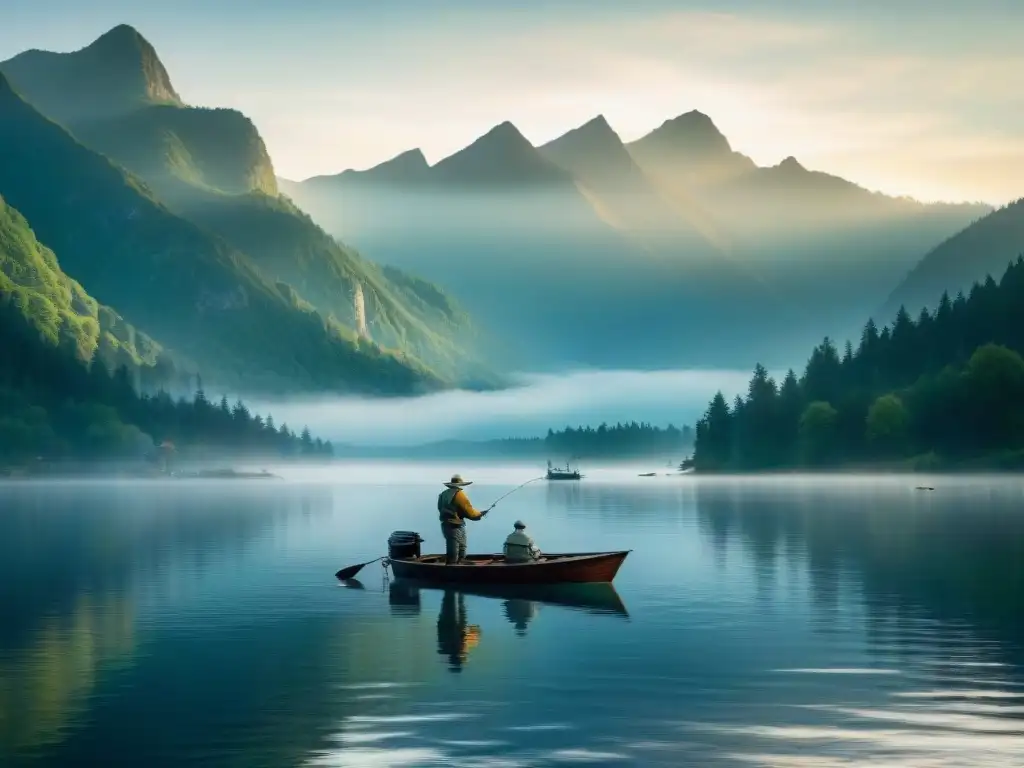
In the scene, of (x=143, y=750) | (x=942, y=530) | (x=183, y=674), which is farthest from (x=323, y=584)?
(x=942, y=530)

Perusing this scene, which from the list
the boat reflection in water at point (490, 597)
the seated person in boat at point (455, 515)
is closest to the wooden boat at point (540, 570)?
the boat reflection in water at point (490, 597)

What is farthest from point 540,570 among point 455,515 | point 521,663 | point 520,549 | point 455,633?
point 521,663

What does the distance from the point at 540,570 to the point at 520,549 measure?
1.98 m

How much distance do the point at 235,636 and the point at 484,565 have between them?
1887 cm

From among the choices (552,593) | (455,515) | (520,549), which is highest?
(455,515)

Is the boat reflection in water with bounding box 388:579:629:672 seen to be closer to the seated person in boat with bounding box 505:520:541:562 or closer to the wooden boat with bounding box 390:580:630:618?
the wooden boat with bounding box 390:580:630:618

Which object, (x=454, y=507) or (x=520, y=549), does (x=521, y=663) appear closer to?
(x=520, y=549)

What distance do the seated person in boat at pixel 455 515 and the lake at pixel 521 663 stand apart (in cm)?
355

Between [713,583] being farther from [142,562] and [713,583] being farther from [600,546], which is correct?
[142,562]

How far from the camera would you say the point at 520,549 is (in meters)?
73.8

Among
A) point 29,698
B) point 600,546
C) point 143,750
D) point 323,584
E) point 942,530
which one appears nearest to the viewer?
point 143,750

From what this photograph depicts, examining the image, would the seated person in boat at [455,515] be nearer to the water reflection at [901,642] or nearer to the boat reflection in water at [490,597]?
the boat reflection in water at [490,597]

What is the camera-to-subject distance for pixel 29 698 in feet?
139

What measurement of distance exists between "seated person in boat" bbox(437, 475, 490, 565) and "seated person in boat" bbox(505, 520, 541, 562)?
6.95 feet
